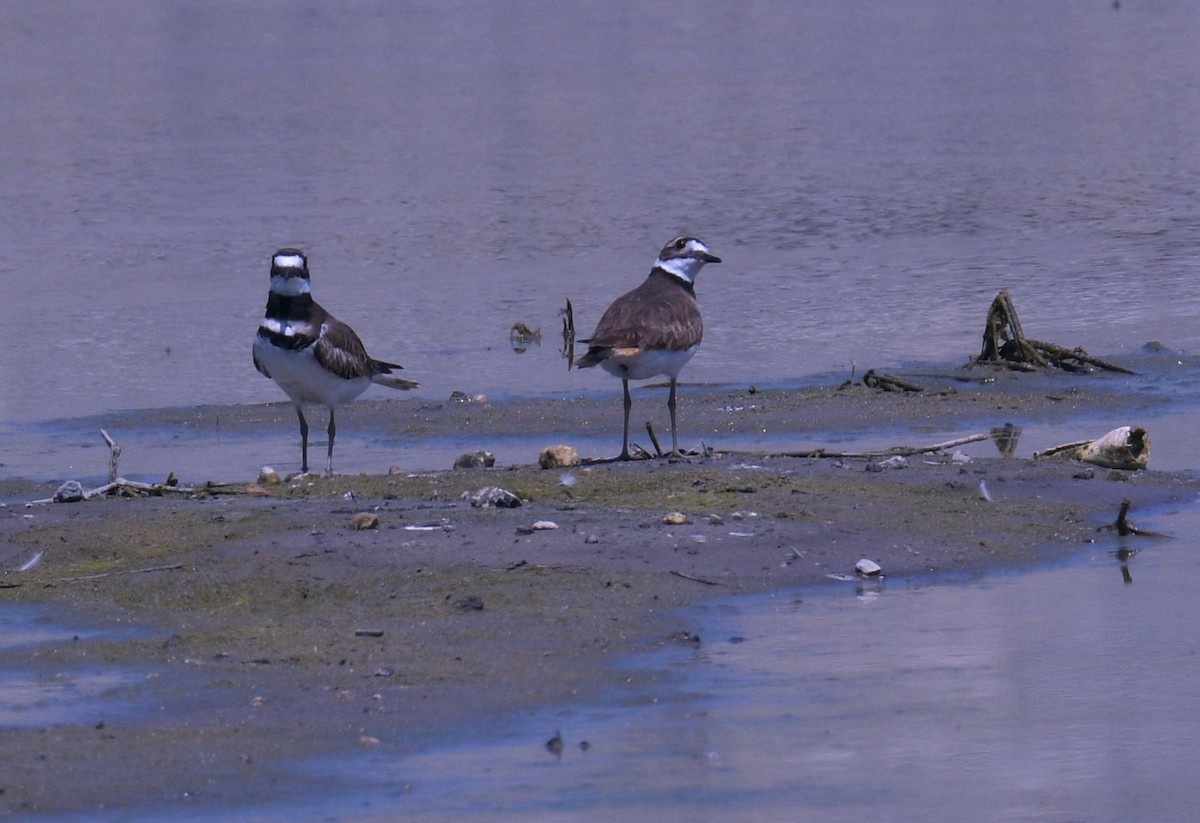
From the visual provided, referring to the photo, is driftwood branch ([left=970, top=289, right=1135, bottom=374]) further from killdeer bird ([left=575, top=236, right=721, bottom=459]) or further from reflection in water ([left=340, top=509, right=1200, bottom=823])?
reflection in water ([left=340, top=509, right=1200, bottom=823])

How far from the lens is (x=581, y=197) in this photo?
26.1 m

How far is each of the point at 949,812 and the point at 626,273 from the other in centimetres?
1491

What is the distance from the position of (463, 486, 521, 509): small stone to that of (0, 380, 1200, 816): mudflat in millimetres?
70

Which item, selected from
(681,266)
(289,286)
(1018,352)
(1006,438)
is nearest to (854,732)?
(289,286)

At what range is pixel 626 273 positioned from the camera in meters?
20.6

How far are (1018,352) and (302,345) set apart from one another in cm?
556

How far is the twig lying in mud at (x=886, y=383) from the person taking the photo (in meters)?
13.7

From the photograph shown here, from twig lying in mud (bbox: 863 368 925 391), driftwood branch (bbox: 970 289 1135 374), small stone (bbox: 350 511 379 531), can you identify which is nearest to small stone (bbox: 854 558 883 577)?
small stone (bbox: 350 511 379 531)

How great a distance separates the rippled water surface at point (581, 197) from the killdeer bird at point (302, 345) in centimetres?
319

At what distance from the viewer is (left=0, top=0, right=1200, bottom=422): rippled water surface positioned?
Result: 1698 centimetres

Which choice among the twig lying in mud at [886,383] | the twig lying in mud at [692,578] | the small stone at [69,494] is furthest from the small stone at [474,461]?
the twig lying in mud at [886,383]

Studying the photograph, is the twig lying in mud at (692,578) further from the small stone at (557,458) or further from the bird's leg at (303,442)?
the bird's leg at (303,442)

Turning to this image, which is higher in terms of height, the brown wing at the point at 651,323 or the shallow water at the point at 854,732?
the brown wing at the point at 651,323

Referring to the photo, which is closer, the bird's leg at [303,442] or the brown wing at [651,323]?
the brown wing at [651,323]
